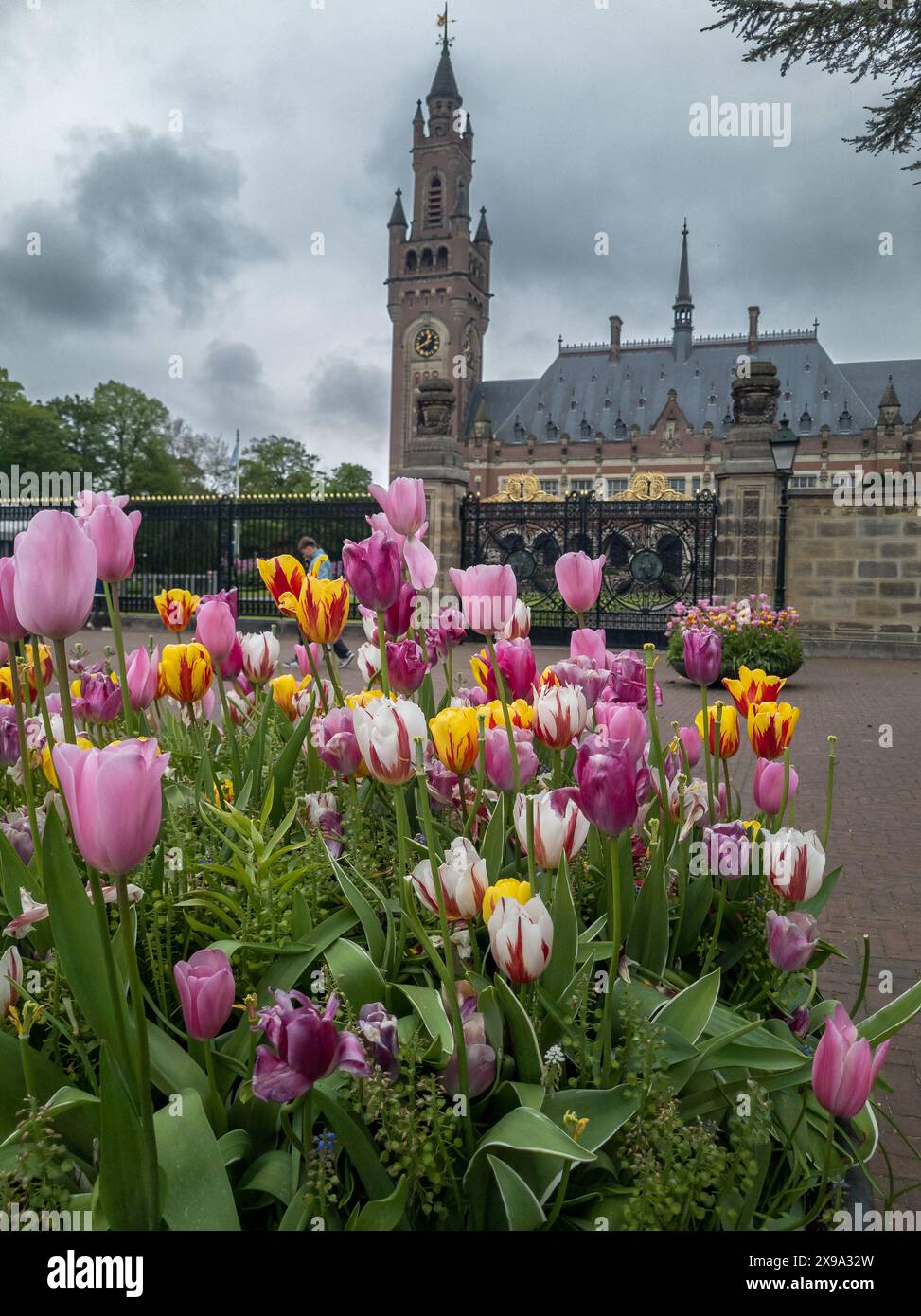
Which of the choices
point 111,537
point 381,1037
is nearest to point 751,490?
point 111,537

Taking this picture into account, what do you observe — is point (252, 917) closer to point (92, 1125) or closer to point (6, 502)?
point (92, 1125)

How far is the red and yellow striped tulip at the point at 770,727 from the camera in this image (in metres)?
2.04

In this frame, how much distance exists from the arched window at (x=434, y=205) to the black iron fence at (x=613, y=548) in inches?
2195

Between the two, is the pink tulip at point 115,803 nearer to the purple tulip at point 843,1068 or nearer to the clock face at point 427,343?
the purple tulip at point 843,1068

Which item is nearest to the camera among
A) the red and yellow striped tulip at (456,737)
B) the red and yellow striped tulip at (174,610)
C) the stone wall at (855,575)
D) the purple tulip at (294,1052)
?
the purple tulip at (294,1052)

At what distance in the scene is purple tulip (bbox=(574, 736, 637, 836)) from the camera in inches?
53.9

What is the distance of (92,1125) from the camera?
1367 mm

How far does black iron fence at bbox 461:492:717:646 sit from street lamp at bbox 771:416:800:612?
157 cm

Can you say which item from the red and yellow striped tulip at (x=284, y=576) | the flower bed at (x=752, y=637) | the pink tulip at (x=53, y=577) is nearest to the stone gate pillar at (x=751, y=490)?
the flower bed at (x=752, y=637)

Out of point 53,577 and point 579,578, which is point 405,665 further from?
point 53,577

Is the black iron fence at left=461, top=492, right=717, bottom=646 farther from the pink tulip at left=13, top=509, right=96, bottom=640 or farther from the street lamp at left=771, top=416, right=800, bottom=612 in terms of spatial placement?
the pink tulip at left=13, top=509, right=96, bottom=640

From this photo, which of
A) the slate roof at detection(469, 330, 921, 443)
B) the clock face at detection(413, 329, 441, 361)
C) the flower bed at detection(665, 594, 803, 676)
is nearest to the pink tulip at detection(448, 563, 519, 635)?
the flower bed at detection(665, 594, 803, 676)

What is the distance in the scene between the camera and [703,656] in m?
2.18

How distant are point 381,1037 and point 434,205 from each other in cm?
7482
